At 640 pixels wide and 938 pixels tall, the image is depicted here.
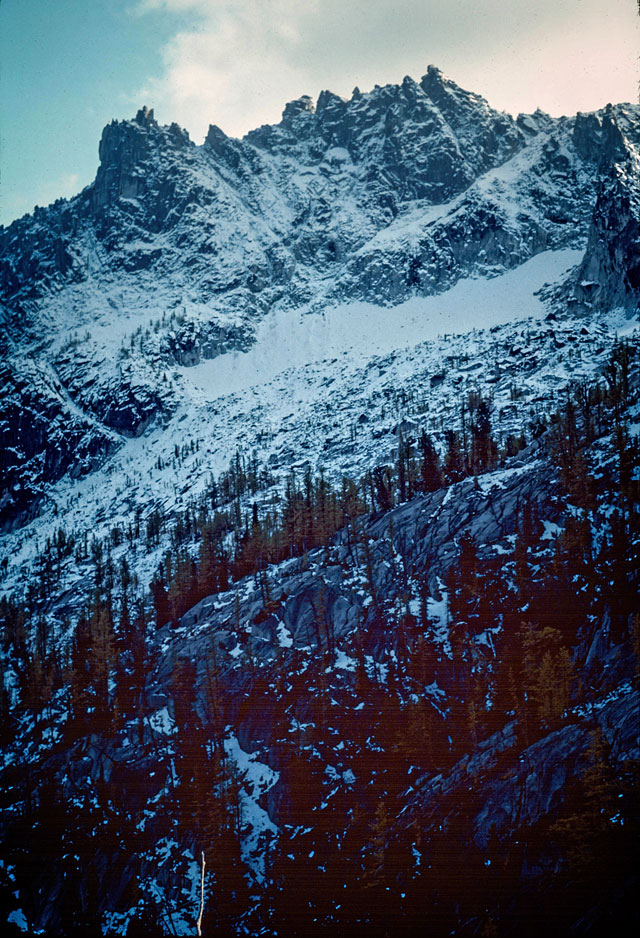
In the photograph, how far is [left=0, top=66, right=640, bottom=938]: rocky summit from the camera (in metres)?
33.7

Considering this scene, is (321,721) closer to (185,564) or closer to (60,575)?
(185,564)

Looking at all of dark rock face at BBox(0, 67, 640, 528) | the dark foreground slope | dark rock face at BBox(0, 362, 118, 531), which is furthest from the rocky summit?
dark rock face at BBox(0, 67, 640, 528)

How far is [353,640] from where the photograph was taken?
46844 millimetres

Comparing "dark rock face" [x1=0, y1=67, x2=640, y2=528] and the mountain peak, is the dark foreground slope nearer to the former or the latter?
"dark rock face" [x1=0, y1=67, x2=640, y2=528]

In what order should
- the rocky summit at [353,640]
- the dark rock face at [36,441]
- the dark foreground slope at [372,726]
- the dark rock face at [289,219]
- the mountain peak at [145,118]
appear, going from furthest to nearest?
1. the mountain peak at [145,118]
2. the dark rock face at [289,219]
3. the dark rock face at [36,441]
4. the rocky summit at [353,640]
5. the dark foreground slope at [372,726]

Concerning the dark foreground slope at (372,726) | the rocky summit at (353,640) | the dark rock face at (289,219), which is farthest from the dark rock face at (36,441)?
the dark foreground slope at (372,726)

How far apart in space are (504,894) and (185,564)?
38.8 meters

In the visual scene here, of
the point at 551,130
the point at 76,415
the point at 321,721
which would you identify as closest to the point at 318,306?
the point at 76,415

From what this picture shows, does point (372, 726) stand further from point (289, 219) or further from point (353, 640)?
point (289, 219)

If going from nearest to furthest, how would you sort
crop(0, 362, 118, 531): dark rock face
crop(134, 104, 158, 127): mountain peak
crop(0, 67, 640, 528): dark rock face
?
crop(0, 362, 118, 531): dark rock face < crop(0, 67, 640, 528): dark rock face < crop(134, 104, 158, 127): mountain peak

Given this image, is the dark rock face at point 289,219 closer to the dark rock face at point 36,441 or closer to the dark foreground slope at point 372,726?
the dark rock face at point 36,441

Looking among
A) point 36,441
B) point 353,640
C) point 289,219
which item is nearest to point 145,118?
point 289,219

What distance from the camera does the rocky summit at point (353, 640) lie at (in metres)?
33.7

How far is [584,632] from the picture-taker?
3991 centimetres
